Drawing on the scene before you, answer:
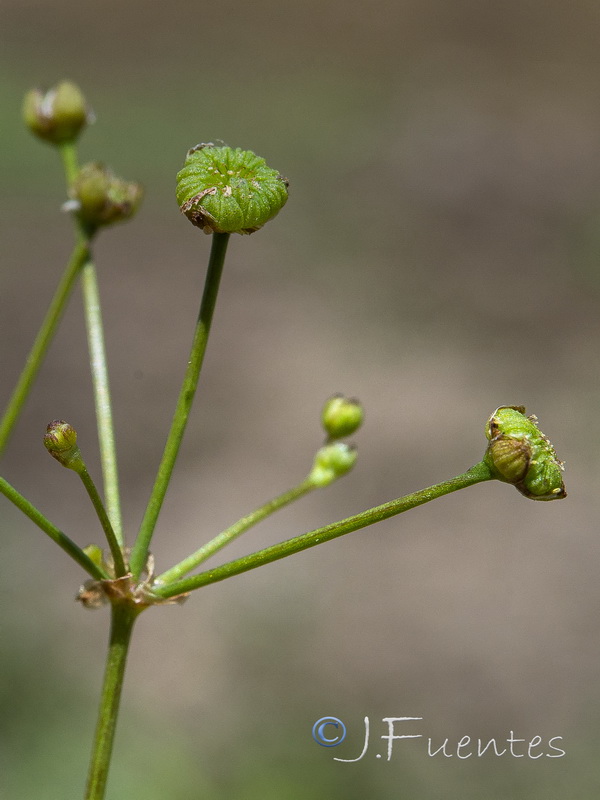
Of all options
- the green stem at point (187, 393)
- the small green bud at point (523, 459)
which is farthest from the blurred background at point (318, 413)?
the small green bud at point (523, 459)

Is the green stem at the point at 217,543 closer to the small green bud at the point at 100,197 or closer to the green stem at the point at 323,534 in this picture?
the green stem at the point at 323,534

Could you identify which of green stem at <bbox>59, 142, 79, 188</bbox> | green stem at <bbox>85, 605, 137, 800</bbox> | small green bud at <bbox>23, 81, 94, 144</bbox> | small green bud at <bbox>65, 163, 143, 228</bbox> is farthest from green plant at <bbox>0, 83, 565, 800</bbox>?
small green bud at <bbox>23, 81, 94, 144</bbox>

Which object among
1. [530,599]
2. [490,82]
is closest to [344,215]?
[490,82]

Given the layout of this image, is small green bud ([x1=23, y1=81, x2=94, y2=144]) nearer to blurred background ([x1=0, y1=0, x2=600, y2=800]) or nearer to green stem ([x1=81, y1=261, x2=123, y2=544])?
green stem ([x1=81, y1=261, x2=123, y2=544])

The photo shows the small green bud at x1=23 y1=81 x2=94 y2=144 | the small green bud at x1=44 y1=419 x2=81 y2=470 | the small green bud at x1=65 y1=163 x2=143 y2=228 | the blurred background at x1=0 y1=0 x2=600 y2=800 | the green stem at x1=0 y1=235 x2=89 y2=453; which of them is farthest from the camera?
the blurred background at x1=0 y1=0 x2=600 y2=800

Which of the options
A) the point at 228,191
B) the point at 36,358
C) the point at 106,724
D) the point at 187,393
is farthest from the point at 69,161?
the point at 106,724

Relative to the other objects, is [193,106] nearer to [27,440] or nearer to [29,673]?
[27,440]
